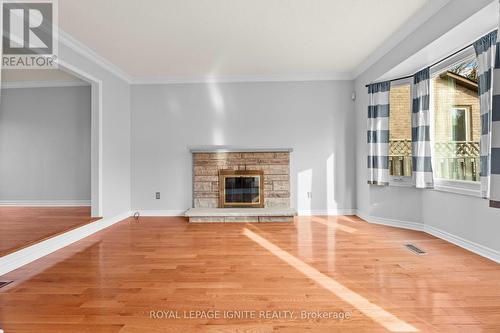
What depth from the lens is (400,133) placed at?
12.1ft

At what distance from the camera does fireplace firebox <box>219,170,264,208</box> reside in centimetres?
443

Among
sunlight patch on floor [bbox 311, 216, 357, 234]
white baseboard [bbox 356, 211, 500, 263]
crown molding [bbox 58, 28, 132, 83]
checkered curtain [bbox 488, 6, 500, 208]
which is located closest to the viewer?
checkered curtain [bbox 488, 6, 500, 208]

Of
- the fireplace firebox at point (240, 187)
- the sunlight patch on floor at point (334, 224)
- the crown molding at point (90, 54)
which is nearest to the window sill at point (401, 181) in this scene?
the sunlight patch on floor at point (334, 224)

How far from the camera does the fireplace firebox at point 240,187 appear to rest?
443 centimetres

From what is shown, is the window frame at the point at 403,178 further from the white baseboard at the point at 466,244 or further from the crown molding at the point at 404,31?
the white baseboard at the point at 466,244

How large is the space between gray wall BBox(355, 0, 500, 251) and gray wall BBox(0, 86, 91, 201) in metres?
5.31

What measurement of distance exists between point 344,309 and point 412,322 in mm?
388

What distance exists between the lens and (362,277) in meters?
2.08

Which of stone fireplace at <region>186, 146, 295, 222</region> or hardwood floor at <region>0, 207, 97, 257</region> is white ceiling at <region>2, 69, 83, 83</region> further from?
stone fireplace at <region>186, 146, 295, 222</region>

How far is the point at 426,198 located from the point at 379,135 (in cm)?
106

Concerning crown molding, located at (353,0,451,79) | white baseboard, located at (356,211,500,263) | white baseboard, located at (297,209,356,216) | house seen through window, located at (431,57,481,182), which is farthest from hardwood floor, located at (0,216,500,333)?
crown molding, located at (353,0,451,79)

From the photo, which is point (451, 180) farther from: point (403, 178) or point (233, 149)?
point (233, 149)

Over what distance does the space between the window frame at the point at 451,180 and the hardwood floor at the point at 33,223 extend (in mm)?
4680

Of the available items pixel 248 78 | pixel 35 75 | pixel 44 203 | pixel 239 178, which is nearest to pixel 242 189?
pixel 239 178
